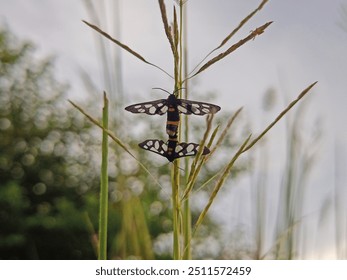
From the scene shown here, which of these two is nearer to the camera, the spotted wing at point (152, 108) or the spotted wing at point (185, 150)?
the spotted wing at point (185, 150)

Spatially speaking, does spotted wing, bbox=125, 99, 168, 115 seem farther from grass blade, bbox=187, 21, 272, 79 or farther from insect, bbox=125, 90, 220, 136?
grass blade, bbox=187, 21, 272, 79

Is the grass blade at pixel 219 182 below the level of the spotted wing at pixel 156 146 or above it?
below

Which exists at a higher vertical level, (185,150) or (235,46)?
(235,46)

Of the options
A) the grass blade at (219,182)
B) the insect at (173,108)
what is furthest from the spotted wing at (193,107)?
the grass blade at (219,182)

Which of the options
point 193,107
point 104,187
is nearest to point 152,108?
point 193,107

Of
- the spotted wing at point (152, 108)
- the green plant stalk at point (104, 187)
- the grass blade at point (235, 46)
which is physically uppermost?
the grass blade at point (235, 46)

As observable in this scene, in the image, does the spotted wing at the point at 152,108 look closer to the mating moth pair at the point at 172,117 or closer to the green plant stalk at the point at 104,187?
the mating moth pair at the point at 172,117

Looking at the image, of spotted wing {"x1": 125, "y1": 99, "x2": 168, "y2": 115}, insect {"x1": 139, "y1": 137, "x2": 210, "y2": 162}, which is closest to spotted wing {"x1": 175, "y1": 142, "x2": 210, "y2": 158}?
insect {"x1": 139, "y1": 137, "x2": 210, "y2": 162}

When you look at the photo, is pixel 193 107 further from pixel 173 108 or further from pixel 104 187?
pixel 104 187
